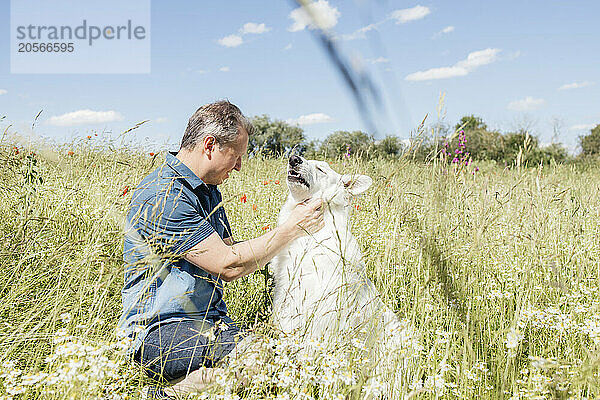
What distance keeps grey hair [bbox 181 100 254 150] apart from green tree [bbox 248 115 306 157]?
28 cm

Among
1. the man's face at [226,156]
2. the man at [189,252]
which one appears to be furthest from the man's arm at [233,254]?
the man's face at [226,156]

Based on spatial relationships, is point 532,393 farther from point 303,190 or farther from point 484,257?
point 303,190

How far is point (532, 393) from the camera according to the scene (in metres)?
1.75

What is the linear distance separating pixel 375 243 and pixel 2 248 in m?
2.58

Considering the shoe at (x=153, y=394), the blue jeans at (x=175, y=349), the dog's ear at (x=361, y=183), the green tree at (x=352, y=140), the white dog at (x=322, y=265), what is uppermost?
the green tree at (x=352, y=140)

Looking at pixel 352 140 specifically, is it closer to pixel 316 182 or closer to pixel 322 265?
pixel 322 265

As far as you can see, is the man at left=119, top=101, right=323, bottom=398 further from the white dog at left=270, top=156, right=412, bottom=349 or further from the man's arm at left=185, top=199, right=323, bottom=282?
the white dog at left=270, top=156, right=412, bottom=349

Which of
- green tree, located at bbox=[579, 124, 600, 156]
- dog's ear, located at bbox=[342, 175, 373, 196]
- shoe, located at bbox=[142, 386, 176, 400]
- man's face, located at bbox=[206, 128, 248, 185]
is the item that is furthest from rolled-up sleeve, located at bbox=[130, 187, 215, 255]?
green tree, located at bbox=[579, 124, 600, 156]

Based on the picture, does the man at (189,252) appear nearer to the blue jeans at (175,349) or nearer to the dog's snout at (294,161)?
the blue jeans at (175,349)

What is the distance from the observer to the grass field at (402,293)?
178 centimetres

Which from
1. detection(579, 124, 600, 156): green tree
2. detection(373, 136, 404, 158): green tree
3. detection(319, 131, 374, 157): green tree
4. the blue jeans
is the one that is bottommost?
the blue jeans

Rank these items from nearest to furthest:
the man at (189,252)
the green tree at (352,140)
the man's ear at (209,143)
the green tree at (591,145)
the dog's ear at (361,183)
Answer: the green tree at (352,140) < the man at (189,252) < the man's ear at (209,143) < the dog's ear at (361,183) < the green tree at (591,145)

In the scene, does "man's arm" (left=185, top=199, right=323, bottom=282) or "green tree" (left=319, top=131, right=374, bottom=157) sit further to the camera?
"man's arm" (left=185, top=199, right=323, bottom=282)

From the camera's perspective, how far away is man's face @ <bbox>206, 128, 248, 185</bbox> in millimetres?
2808
